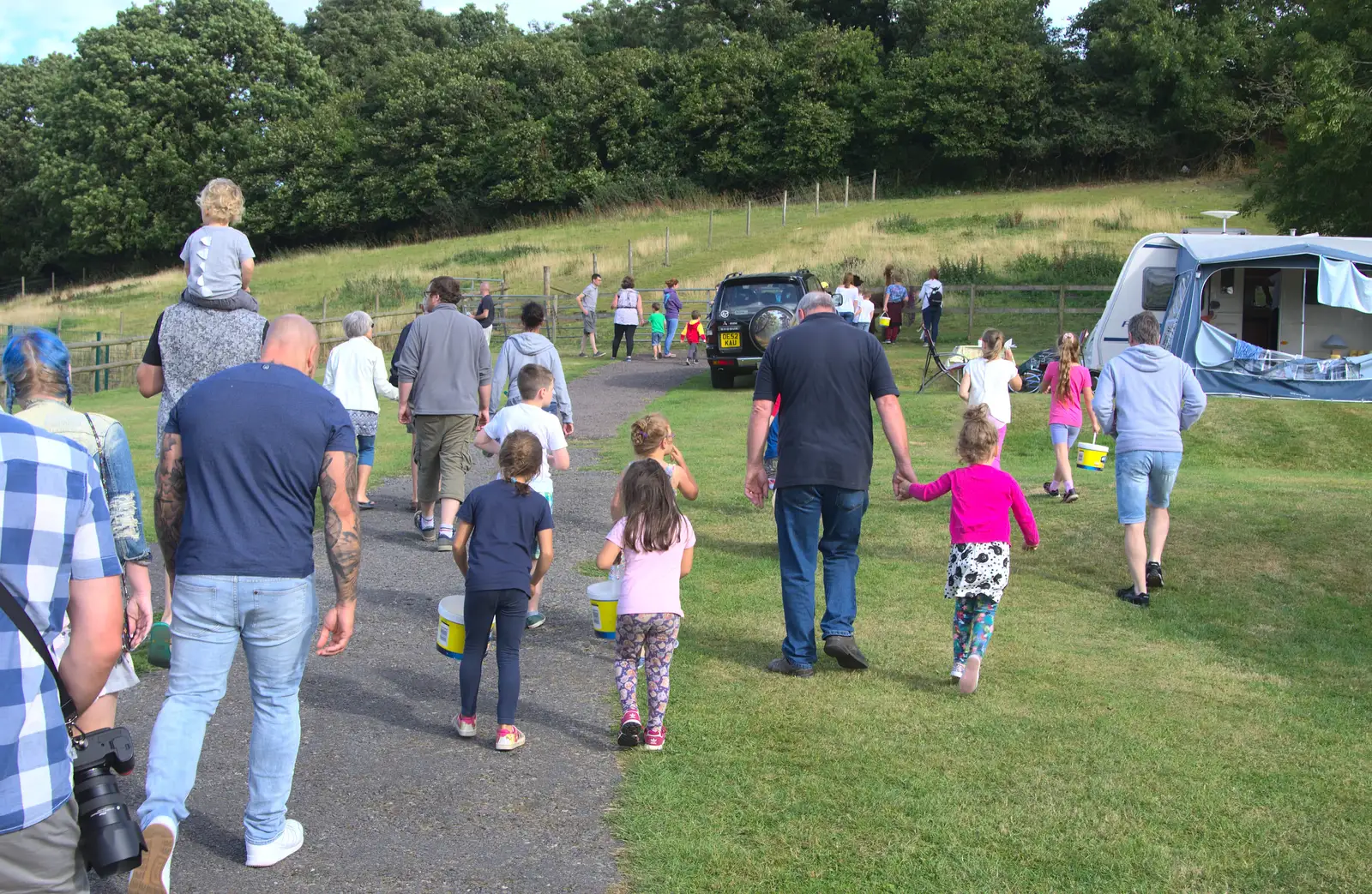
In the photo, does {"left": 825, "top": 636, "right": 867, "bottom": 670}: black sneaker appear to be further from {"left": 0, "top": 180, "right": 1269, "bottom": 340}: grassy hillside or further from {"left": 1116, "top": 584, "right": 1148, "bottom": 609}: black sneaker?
{"left": 0, "top": 180, "right": 1269, "bottom": 340}: grassy hillside

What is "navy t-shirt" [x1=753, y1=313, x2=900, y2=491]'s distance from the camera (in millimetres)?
6203

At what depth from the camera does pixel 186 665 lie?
394cm

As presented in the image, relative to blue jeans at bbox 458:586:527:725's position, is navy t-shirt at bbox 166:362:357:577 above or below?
above

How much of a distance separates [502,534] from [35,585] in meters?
2.81

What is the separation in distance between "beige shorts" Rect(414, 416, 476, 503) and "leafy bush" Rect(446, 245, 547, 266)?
35.0 m

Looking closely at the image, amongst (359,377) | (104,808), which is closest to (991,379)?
(359,377)

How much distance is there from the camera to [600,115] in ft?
196

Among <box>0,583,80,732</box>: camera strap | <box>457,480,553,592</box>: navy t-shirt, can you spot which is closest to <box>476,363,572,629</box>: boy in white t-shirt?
<box>457,480,553,592</box>: navy t-shirt

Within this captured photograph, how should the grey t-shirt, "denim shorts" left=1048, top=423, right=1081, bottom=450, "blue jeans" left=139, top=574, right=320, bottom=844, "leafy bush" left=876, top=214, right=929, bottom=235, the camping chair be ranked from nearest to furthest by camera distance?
"blue jeans" left=139, top=574, right=320, bottom=844 < the grey t-shirt < "denim shorts" left=1048, top=423, right=1081, bottom=450 < the camping chair < "leafy bush" left=876, top=214, right=929, bottom=235

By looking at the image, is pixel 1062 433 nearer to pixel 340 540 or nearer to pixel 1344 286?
pixel 340 540

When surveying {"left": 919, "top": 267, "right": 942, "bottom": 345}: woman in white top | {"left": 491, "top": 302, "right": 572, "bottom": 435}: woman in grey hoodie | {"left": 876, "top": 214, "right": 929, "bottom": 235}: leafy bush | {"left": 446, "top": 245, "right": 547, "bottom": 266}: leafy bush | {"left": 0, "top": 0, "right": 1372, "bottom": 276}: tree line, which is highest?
{"left": 0, "top": 0, "right": 1372, "bottom": 276}: tree line

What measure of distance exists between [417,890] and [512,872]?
33cm

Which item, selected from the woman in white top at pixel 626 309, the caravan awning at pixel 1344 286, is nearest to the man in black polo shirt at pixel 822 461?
the caravan awning at pixel 1344 286

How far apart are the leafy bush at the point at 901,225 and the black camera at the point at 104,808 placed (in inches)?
1560
